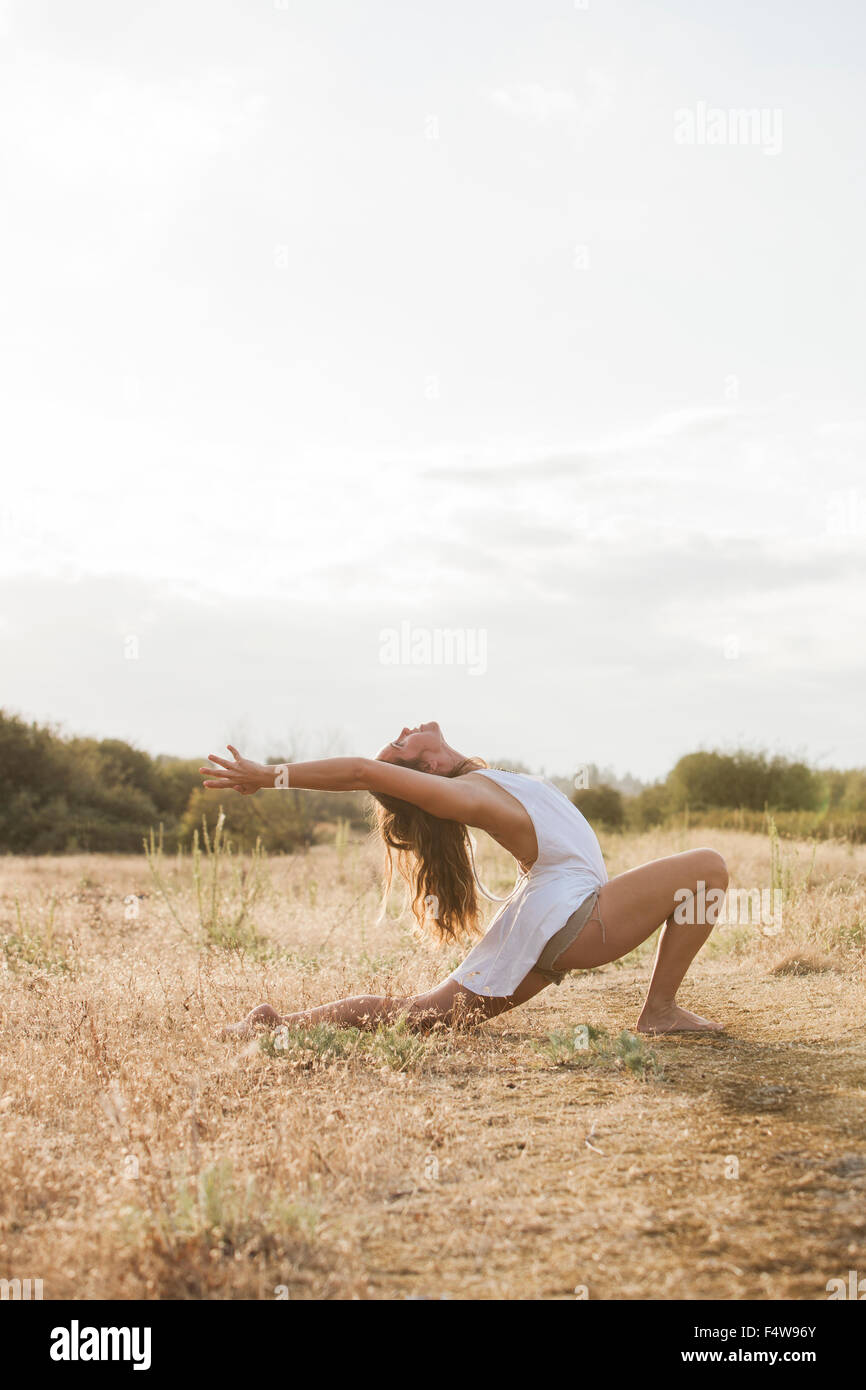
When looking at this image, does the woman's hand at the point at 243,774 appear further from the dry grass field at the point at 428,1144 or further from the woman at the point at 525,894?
the dry grass field at the point at 428,1144

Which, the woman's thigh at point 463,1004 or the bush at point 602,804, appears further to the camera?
the bush at point 602,804

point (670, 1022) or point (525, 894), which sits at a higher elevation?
point (525, 894)

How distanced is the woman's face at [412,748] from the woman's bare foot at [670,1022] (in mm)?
1462

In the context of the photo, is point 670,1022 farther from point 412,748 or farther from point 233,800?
point 233,800

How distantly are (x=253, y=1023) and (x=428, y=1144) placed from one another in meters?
1.53

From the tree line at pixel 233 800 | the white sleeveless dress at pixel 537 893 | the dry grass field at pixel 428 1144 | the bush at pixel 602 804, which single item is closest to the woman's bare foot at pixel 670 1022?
the dry grass field at pixel 428 1144

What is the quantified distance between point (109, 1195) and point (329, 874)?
37.2 ft

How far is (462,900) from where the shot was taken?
16.1 feet

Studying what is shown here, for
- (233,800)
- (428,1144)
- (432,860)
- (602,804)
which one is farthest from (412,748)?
(602,804)

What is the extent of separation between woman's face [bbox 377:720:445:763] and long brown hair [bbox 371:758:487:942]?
180mm

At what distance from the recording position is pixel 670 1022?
463 cm

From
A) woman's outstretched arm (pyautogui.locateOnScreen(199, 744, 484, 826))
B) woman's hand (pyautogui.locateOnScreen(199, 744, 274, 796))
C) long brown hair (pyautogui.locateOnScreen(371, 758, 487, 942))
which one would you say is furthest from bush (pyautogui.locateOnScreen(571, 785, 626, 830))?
woman's hand (pyautogui.locateOnScreen(199, 744, 274, 796))

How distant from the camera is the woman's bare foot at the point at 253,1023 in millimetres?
4488

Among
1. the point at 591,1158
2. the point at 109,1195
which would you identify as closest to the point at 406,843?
the point at 591,1158
